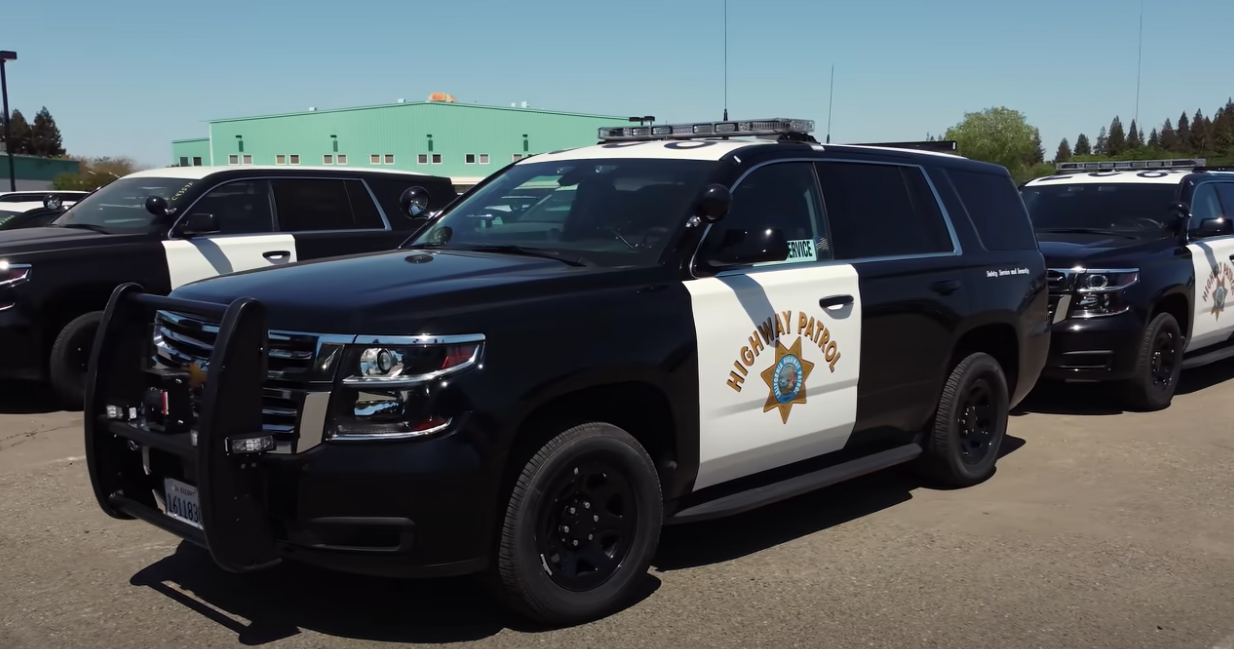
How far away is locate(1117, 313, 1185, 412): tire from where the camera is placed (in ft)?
27.9

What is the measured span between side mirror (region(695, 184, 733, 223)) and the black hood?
0.52m

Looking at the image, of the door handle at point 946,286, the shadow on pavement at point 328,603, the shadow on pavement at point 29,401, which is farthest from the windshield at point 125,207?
the door handle at point 946,286

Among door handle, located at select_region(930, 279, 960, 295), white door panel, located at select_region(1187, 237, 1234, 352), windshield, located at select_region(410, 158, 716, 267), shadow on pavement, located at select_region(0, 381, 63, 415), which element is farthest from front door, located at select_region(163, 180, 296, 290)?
white door panel, located at select_region(1187, 237, 1234, 352)

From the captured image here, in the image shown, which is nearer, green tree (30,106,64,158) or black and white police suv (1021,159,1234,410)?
black and white police suv (1021,159,1234,410)

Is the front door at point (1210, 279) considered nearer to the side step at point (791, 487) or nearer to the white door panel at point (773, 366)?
the side step at point (791, 487)

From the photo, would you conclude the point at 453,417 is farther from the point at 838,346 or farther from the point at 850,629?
the point at 838,346

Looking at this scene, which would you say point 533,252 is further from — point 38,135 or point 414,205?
point 38,135

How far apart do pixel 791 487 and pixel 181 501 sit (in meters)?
2.60

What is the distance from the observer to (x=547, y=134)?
2704 inches

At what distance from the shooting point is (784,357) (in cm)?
498

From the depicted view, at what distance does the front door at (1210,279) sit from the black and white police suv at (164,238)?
636 centimetres

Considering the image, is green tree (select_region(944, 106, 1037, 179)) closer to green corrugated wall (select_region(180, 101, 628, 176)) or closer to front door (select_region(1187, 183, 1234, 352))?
green corrugated wall (select_region(180, 101, 628, 176))

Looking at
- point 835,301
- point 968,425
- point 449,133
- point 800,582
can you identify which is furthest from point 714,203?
point 449,133

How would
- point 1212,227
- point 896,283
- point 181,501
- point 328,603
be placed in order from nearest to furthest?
point 181,501 → point 328,603 → point 896,283 → point 1212,227
